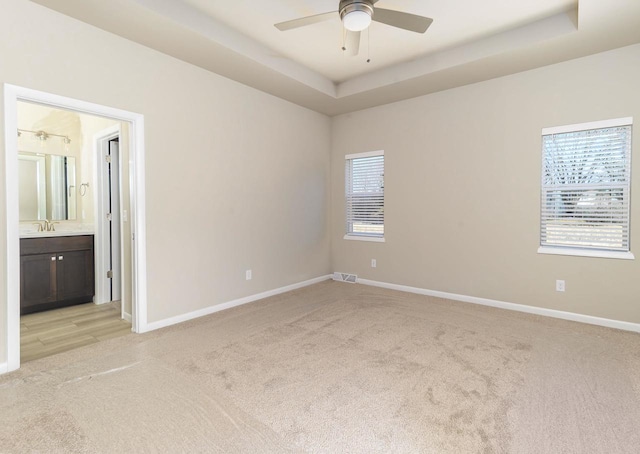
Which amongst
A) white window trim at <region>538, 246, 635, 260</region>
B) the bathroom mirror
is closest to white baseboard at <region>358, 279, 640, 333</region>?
white window trim at <region>538, 246, 635, 260</region>

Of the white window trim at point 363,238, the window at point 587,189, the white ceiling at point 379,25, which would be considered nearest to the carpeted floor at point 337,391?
the window at point 587,189

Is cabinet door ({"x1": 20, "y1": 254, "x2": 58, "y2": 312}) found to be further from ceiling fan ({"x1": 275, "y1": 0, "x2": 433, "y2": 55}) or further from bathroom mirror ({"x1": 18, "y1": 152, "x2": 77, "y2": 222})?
ceiling fan ({"x1": 275, "y1": 0, "x2": 433, "y2": 55})

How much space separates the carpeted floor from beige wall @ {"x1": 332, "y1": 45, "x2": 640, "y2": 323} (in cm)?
53

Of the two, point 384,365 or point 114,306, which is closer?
point 384,365

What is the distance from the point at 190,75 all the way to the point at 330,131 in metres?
2.51

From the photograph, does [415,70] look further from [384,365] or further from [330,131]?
[384,365]

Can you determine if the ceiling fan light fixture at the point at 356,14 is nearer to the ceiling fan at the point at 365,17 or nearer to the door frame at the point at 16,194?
the ceiling fan at the point at 365,17

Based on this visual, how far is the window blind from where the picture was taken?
10.7ft

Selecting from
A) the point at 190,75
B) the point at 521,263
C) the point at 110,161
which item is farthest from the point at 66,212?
the point at 521,263

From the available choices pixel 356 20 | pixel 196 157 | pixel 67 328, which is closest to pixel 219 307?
pixel 67 328

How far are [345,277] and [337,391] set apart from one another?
10.7 feet

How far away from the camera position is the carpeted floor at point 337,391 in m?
1.71

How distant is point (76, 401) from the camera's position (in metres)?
2.05

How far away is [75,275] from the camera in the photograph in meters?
4.10
